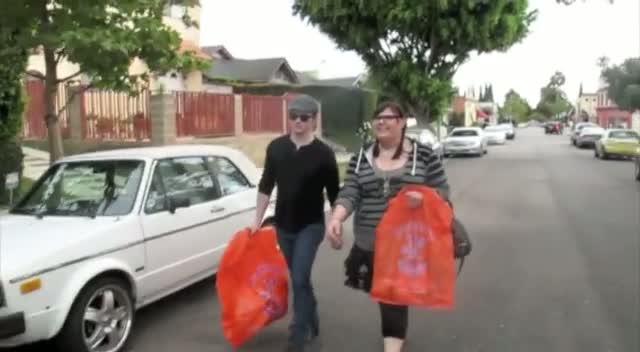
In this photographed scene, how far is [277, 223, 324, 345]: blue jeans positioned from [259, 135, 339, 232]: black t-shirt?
0.06 metres

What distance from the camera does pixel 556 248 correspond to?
804 cm

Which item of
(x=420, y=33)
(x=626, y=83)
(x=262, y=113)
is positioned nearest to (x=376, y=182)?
(x=262, y=113)

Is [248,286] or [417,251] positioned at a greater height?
[417,251]

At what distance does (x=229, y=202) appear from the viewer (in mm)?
5980

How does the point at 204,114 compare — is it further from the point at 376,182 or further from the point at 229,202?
the point at 376,182

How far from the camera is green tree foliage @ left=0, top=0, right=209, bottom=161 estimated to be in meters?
6.67

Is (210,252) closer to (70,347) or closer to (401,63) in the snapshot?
(70,347)

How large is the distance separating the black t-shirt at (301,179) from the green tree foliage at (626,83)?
2485 inches

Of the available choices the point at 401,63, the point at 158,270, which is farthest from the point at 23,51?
the point at 401,63

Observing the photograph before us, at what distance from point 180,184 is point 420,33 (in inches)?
943

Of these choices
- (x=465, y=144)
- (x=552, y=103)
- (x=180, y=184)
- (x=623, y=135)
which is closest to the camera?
(x=180, y=184)

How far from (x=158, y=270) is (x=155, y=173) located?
80 centimetres

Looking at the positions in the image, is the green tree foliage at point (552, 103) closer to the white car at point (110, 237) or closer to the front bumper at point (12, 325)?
the white car at point (110, 237)

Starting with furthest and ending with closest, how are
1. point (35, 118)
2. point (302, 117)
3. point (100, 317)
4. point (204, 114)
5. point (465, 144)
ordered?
1. point (465, 144)
2. point (204, 114)
3. point (35, 118)
4. point (100, 317)
5. point (302, 117)
